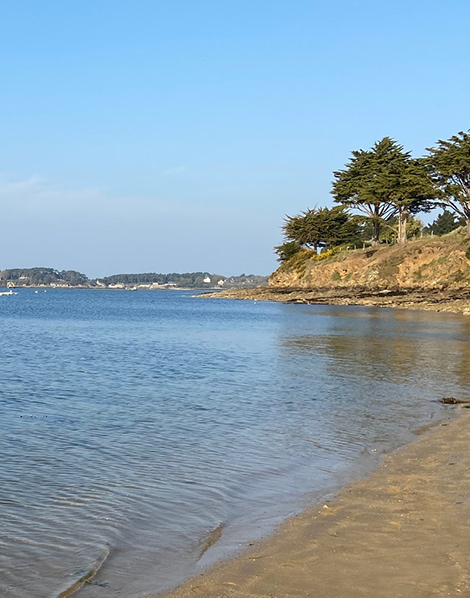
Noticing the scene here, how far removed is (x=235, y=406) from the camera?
658 inches

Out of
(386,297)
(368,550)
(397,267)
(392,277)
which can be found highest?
(397,267)

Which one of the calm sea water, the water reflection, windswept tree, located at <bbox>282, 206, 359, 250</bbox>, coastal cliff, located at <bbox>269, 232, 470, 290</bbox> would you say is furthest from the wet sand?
windswept tree, located at <bbox>282, 206, 359, 250</bbox>

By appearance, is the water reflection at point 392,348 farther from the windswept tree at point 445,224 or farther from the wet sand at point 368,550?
the windswept tree at point 445,224

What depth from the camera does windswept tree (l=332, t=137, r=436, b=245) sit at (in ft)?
261

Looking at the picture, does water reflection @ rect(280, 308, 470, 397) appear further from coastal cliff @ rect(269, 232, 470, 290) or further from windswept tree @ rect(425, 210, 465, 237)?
windswept tree @ rect(425, 210, 465, 237)

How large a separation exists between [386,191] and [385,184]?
0.90 m

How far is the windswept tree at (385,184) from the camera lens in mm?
79500

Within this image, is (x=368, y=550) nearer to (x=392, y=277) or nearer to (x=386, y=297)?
(x=386, y=297)

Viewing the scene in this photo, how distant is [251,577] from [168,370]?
18.0m

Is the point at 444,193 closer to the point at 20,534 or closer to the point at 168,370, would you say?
the point at 168,370

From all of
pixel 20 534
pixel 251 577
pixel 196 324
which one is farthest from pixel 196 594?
pixel 196 324

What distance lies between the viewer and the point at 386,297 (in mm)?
70625

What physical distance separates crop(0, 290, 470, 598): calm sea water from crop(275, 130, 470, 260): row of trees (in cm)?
4805

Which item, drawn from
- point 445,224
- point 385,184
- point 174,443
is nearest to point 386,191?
point 385,184
